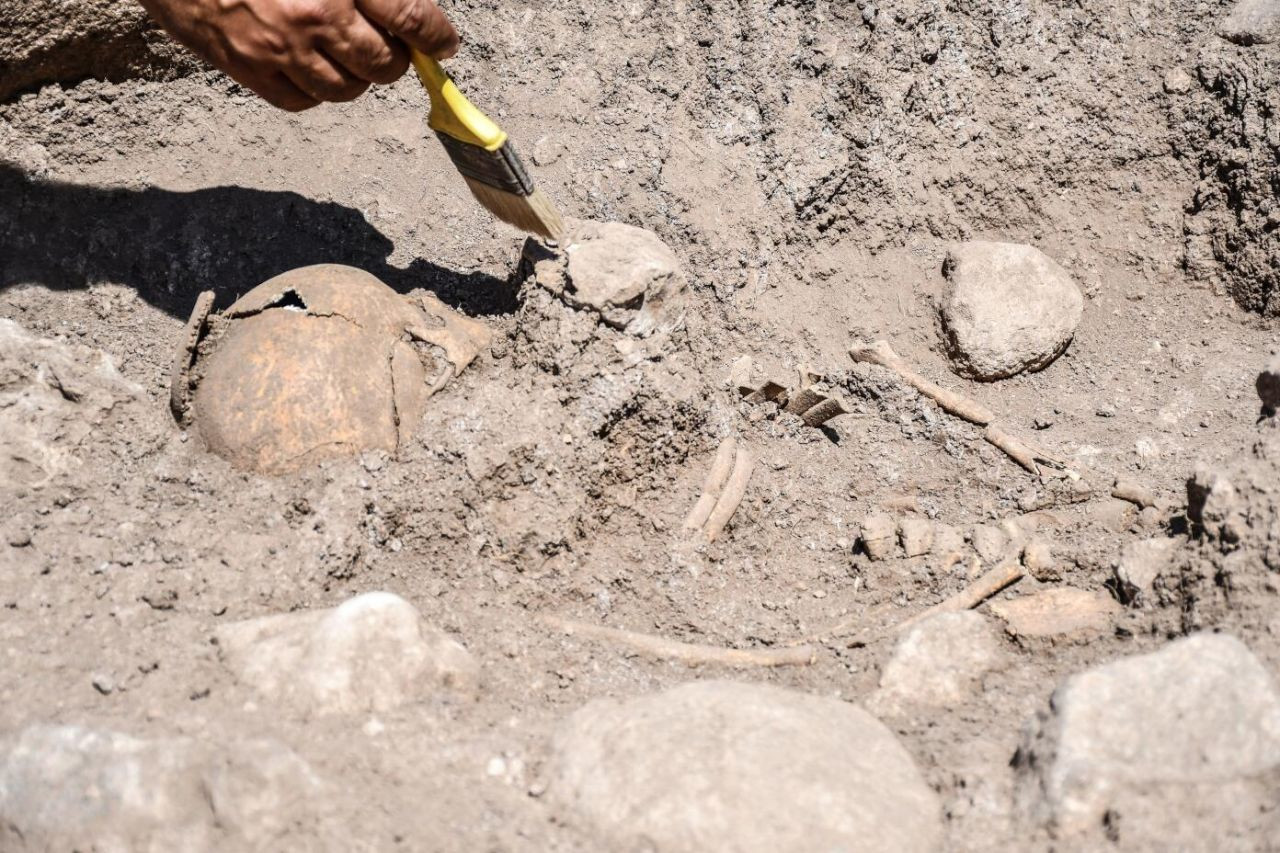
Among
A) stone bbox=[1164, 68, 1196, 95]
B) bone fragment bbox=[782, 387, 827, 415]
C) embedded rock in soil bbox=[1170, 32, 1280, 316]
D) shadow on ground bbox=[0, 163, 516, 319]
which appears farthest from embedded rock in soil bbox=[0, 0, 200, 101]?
embedded rock in soil bbox=[1170, 32, 1280, 316]

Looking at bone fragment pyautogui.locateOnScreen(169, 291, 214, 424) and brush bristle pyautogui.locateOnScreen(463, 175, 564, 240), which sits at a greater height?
brush bristle pyautogui.locateOnScreen(463, 175, 564, 240)

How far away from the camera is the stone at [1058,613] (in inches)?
116

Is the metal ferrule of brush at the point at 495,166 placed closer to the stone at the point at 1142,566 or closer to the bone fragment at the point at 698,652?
the bone fragment at the point at 698,652

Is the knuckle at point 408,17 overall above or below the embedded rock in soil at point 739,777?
above

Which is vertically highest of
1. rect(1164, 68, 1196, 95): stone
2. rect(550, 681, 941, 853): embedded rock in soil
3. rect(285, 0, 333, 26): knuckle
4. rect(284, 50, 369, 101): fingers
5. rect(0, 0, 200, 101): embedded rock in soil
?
rect(285, 0, 333, 26): knuckle

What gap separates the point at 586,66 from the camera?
15.0ft

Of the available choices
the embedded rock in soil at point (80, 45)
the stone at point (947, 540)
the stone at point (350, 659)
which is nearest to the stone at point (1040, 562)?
the stone at point (947, 540)

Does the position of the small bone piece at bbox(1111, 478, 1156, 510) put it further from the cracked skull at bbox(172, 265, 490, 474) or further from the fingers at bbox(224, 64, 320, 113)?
the fingers at bbox(224, 64, 320, 113)

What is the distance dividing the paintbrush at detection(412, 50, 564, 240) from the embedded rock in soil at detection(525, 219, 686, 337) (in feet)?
0.30

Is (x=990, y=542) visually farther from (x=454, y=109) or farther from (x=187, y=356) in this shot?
(x=187, y=356)

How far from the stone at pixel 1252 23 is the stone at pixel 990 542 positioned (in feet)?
7.90

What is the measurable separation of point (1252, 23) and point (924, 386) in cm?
207

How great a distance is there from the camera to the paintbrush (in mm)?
3271

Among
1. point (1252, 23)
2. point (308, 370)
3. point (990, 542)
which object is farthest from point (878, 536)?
point (1252, 23)
